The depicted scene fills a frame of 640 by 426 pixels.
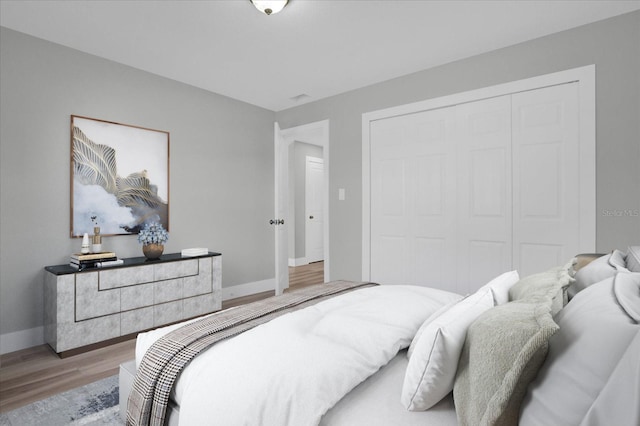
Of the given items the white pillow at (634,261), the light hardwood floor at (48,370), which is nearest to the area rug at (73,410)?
the light hardwood floor at (48,370)

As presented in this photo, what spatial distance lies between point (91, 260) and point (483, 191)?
11.3ft

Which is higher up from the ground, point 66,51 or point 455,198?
point 66,51

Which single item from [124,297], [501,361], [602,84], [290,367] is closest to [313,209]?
[124,297]

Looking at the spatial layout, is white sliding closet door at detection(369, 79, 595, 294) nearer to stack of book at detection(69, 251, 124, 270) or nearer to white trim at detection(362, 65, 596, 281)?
white trim at detection(362, 65, 596, 281)

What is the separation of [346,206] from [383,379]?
3.04 m

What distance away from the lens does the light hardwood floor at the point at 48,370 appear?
82.9 inches

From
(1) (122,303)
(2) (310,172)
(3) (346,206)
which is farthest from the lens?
(2) (310,172)

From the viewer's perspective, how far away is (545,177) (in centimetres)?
281

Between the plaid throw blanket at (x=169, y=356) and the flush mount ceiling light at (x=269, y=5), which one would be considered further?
the flush mount ceiling light at (x=269, y=5)

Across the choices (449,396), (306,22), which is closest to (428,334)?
(449,396)

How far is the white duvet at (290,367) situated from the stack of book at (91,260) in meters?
2.14

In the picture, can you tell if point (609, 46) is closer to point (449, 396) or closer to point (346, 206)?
point (346, 206)

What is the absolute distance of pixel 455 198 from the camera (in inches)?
129

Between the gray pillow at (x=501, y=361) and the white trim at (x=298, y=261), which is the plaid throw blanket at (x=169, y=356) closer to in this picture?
the gray pillow at (x=501, y=361)
